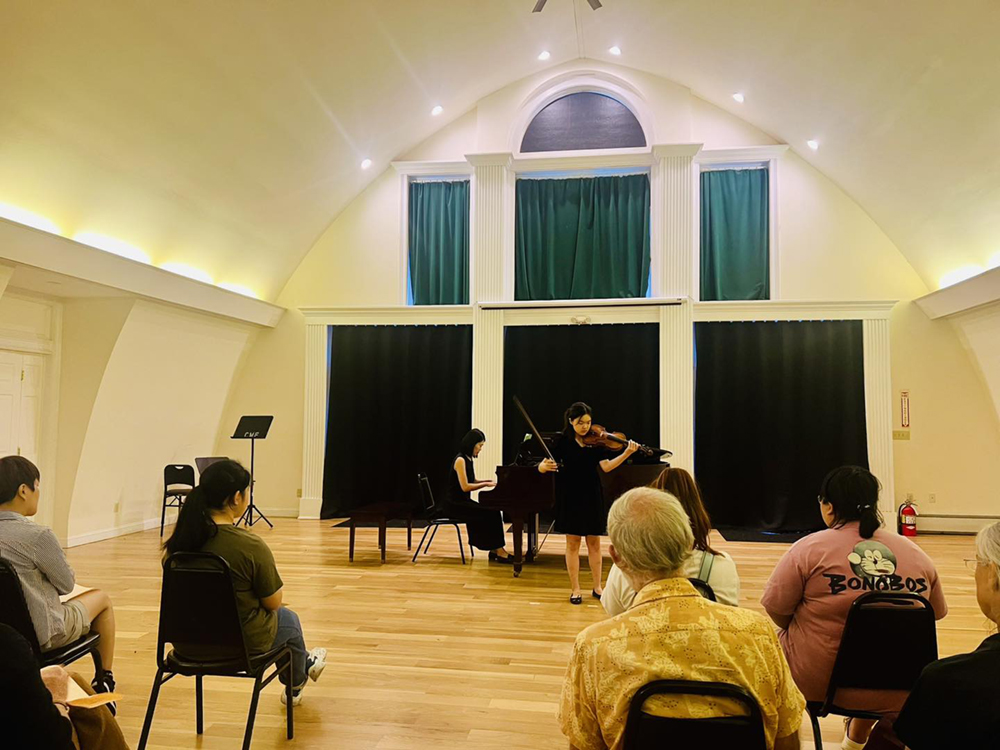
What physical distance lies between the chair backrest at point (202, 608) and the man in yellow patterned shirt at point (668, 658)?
1.49 metres

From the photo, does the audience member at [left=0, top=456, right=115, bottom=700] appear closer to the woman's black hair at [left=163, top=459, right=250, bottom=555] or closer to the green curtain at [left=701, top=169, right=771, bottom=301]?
the woman's black hair at [left=163, top=459, right=250, bottom=555]

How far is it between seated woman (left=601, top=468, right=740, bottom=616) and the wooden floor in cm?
51

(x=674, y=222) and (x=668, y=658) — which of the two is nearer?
(x=668, y=658)

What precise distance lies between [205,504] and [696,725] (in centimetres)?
196

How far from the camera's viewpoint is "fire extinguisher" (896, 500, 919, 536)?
8016 millimetres

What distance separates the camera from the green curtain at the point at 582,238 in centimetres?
900

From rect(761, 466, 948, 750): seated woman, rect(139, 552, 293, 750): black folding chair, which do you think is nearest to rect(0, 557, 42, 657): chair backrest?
rect(139, 552, 293, 750): black folding chair

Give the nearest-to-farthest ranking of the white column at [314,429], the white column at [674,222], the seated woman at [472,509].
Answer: the seated woman at [472,509] → the white column at [674,222] → the white column at [314,429]

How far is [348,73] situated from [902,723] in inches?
290

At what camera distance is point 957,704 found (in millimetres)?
1373

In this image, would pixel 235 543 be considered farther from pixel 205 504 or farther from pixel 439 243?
pixel 439 243

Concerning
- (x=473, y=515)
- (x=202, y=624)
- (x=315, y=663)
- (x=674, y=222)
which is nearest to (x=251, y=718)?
(x=202, y=624)

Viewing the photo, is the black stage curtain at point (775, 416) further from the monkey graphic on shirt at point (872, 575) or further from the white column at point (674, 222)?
the monkey graphic on shirt at point (872, 575)

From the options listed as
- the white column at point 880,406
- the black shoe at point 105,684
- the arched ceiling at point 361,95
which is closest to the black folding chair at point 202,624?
the black shoe at point 105,684
